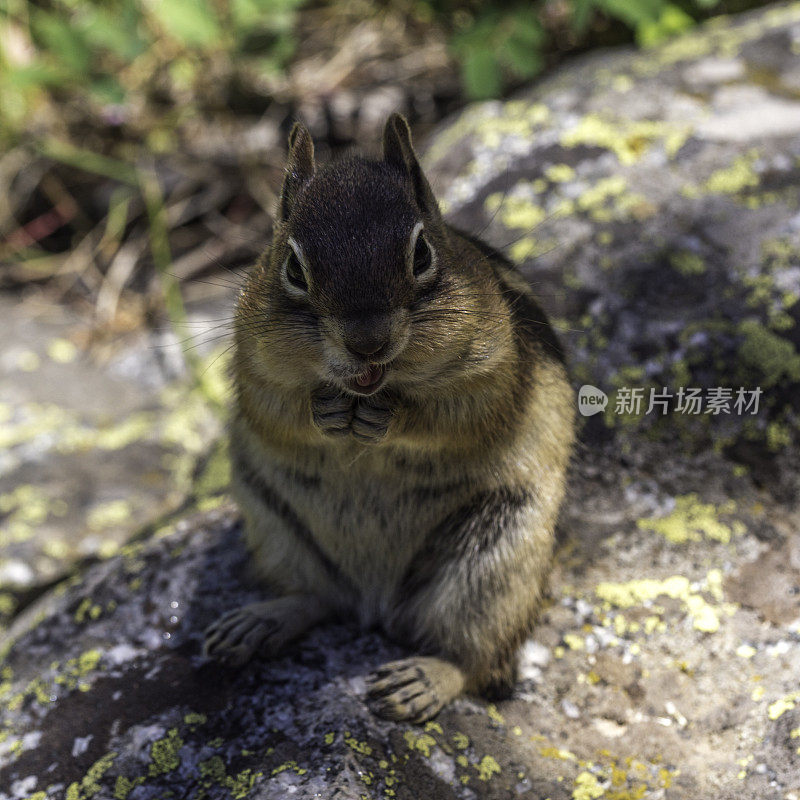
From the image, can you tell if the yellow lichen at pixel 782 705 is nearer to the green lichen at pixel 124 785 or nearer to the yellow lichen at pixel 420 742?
the yellow lichen at pixel 420 742

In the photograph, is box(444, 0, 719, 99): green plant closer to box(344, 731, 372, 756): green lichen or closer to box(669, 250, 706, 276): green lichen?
box(669, 250, 706, 276): green lichen

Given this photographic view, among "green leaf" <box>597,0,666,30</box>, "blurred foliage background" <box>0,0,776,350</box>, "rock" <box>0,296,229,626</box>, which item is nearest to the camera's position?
"rock" <box>0,296,229,626</box>

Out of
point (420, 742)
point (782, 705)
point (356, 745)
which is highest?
point (356, 745)

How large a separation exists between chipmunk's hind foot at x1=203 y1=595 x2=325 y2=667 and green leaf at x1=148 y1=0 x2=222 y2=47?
3.11m

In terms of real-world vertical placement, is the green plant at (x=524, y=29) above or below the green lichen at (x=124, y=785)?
above

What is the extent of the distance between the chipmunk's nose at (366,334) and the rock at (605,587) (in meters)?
0.92

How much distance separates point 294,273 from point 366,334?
0.30 meters

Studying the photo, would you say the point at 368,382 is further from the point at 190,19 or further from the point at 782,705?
the point at 190,19

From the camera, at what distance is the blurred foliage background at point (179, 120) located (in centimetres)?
487

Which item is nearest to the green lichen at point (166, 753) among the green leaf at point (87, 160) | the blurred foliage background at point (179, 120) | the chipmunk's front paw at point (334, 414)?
the chipmunk's front paw at point (334, 414)

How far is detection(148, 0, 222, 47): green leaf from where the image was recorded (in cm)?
440

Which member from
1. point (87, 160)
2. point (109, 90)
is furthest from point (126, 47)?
point (87, 160)

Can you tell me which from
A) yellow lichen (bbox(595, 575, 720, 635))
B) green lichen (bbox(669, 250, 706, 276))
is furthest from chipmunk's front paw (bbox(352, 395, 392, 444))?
green lichen (bbox(669, 250, 706, 276))

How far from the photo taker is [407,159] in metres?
2.25
